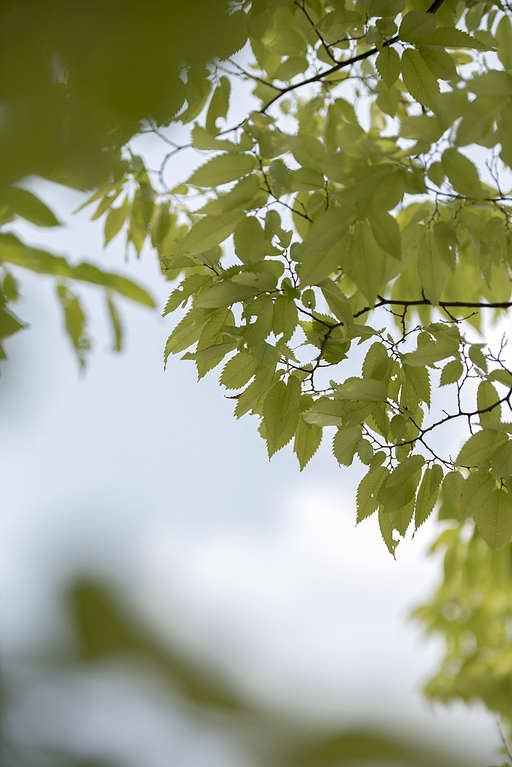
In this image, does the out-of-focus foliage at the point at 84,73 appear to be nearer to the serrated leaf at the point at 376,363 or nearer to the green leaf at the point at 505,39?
the serrated leaf at the point at 376,363

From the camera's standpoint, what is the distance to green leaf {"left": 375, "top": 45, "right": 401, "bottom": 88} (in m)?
0.93

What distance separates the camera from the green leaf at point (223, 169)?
0.71 metres

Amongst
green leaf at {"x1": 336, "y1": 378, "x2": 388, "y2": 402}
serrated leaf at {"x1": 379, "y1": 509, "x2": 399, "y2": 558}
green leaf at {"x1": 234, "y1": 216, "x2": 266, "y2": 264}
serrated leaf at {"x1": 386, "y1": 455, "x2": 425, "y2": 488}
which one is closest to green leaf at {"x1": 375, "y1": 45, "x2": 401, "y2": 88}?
green leaf at {"x1": 234, "y1": 216, "x2": 266, "y2": 264}

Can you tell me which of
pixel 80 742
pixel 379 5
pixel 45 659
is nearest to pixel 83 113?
pixel 379 5

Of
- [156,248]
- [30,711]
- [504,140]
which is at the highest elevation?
[156,248]

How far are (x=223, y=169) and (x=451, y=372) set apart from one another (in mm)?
503

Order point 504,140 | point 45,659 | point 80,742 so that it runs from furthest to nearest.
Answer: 1. point 80,742
2. point 45,659
3. point 504,140

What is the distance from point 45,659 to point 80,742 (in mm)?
485

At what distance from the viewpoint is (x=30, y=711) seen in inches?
46.6

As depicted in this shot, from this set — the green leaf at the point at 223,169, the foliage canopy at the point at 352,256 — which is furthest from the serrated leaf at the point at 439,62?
the green leaf at the point at 223,169

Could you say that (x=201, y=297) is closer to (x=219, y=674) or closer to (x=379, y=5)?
(x=379, y=5)

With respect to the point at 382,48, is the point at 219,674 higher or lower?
lower

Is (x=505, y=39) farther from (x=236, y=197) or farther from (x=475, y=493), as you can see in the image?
(x=475, y=493)

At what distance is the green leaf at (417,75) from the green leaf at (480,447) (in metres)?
0.61
